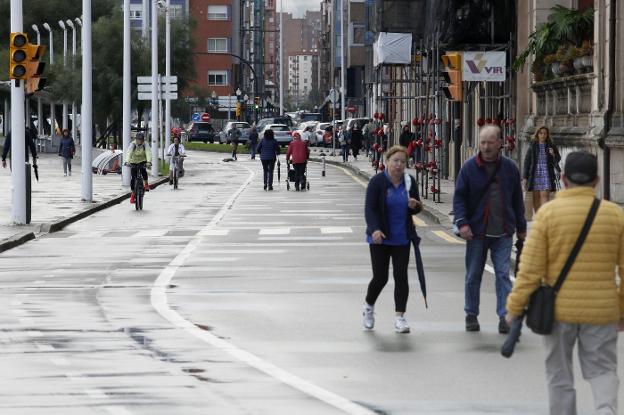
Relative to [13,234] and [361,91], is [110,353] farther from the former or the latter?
[361,91]

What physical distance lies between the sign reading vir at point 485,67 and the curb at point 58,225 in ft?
26.5

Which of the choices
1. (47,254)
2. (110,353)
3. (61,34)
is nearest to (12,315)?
(110,353)

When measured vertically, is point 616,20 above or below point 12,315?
above

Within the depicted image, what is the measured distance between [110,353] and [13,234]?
14.7 m

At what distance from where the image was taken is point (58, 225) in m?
29.8

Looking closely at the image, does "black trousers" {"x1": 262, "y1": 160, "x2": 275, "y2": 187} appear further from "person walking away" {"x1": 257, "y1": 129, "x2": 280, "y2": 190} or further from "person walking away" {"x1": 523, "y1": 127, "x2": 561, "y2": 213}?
"person walking away" {"x1": 523, "y1": 127, "x2": 561, "y2": 213}

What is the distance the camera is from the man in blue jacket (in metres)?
13.5

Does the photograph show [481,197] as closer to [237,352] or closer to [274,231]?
[237,352]

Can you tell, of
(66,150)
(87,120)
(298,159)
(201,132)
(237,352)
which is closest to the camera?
(237,352)

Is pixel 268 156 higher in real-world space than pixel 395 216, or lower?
lower

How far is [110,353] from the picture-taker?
40.5 ft

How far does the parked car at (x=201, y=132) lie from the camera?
121 m

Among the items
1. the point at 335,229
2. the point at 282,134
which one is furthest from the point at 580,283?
the point at 282,134

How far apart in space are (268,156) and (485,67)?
1625cm
